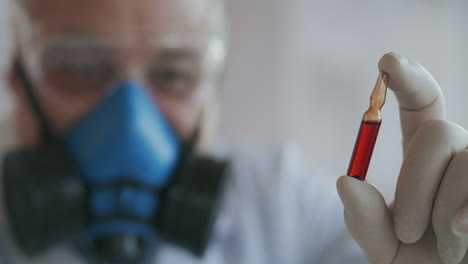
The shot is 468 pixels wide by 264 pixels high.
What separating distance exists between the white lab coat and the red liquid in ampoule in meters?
0.66

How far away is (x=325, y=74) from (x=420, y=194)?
130 centimetres

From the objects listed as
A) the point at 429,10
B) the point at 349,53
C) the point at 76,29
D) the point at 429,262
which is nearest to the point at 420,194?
the point at 429,262

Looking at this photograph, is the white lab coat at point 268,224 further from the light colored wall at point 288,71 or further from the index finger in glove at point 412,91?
the index finger in glove at point 412,91

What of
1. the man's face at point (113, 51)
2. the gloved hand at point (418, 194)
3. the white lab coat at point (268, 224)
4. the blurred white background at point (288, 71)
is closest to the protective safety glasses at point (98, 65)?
the man's face at point (113, 51)

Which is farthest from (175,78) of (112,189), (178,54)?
(112,189)

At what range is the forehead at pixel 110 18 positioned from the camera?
0.90 metres

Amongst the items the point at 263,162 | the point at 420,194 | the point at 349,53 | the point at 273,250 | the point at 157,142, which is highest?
the point at 420,194

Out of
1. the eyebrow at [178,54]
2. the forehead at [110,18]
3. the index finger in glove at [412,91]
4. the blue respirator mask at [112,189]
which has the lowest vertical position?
the blue respirator mask at [112,189]

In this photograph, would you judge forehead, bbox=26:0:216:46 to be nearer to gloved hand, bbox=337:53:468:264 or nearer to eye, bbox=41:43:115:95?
eye, bbox=41:43:115:95

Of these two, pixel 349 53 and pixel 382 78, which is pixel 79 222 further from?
pixel 349 53

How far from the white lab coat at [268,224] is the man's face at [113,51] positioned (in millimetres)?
242

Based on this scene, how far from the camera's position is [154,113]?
3.04 feet

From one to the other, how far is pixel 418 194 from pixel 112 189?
669mm

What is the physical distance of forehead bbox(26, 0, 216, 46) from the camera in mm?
902
